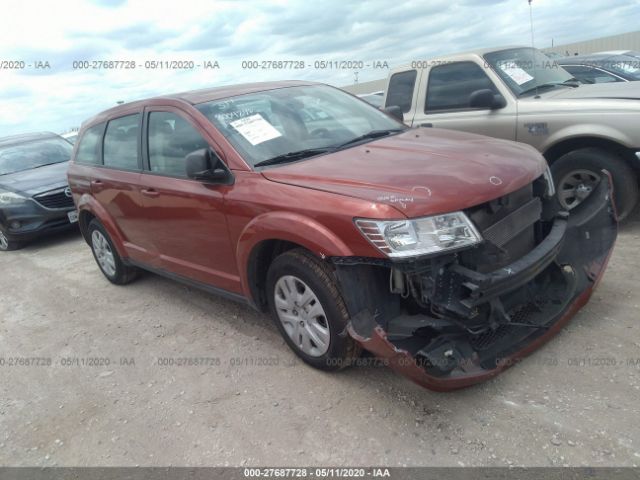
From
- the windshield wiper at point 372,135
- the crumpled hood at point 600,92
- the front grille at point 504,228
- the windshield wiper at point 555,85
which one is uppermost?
the windshield wiper at point 555,85

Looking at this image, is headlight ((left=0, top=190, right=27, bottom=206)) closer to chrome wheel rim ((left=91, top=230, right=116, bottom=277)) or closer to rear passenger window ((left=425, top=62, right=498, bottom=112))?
chrome wheel rim ((left=91, top=230, right=116, bottom=277))

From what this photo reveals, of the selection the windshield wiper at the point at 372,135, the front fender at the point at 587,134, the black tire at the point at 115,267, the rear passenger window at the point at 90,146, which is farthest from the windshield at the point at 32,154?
the front fender at the point at 587,134

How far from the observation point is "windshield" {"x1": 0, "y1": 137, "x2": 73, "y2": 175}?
8.50 metres

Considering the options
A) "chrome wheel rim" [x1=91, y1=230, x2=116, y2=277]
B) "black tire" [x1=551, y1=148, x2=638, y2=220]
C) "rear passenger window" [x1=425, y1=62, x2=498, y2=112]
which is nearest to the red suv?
Result: "chrome wheel rim" [x1=91, y1=230, x2=116, y2=277]

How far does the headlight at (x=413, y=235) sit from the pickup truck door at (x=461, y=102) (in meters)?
2.89

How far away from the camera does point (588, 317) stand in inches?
134

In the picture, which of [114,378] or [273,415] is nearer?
[273,415]

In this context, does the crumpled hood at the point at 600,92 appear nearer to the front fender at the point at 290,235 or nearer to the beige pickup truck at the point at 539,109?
the beige pickup truck at the point at 539,109

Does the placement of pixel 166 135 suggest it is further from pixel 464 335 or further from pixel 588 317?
pixel 588 317

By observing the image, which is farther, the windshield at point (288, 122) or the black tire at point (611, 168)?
the black tire at point (611, 168)

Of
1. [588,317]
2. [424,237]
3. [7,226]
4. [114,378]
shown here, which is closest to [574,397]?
[588,317]

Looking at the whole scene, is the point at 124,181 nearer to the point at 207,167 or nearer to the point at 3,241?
the point at 207,167

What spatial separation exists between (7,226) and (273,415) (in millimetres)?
6432

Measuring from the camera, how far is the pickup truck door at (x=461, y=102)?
5.18m
